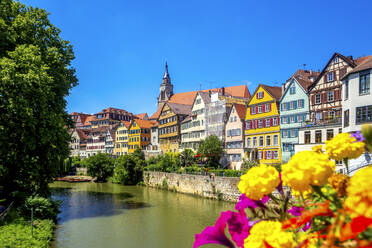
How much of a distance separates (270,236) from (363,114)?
2302 centimetres

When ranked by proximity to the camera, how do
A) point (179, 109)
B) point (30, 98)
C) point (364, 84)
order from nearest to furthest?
1. point (30, 98)
2. point (364, 84)
3. point (179, 109)

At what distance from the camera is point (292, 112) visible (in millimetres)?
35000

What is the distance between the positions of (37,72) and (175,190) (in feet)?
91.1

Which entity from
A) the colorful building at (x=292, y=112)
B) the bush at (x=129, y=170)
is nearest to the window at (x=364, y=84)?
the colorful building at (x=292, y=112)

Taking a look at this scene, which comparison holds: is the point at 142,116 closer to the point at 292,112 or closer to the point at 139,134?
the point at 139,134

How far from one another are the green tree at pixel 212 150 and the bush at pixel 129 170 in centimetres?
1285

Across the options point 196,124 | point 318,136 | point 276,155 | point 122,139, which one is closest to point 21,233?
point 318,136

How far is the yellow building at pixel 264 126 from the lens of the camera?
1459 inches

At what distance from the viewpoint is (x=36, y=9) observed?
67.5ft

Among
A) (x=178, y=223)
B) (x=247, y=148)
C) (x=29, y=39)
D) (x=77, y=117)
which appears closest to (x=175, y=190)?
(x=247, y=148)

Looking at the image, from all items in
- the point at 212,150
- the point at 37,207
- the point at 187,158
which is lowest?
the point at 37,207

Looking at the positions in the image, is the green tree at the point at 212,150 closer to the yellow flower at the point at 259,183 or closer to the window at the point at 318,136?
the window at the point at 318,136

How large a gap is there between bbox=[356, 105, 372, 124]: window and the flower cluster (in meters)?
22.1

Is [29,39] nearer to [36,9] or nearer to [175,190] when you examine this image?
[36,9]
